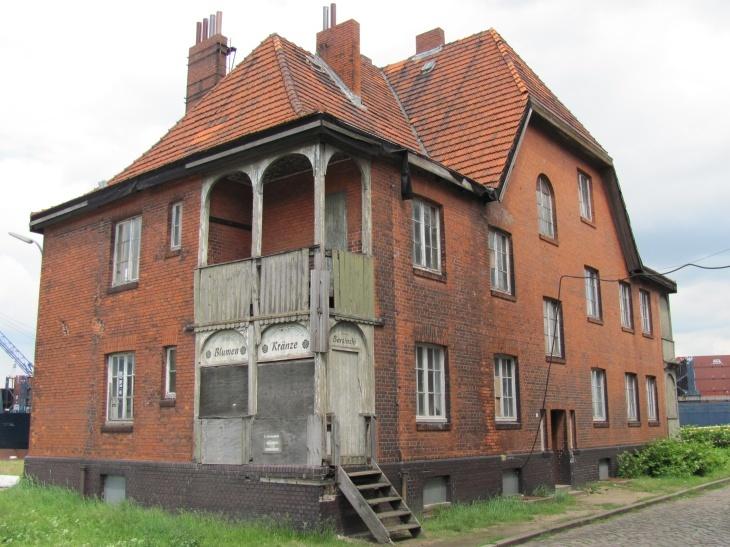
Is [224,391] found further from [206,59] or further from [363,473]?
[206,59]

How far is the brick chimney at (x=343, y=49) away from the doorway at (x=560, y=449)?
9.18 metres

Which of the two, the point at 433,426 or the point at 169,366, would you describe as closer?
the point at 433,426

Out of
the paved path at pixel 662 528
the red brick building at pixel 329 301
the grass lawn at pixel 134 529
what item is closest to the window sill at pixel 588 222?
the red brick building at pixel 329 301

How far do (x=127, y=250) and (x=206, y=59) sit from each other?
6.26 metres

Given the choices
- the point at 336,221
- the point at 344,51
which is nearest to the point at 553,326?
the point at 336,221

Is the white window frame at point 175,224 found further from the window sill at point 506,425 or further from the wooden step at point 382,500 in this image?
the window sill at point 506,425

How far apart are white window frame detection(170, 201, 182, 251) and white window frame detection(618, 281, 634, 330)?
14.4 metres

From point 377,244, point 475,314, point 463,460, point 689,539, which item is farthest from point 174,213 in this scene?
point 689,539

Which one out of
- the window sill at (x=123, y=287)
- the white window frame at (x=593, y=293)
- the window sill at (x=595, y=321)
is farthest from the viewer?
the white window frame at (x=593, y=293)

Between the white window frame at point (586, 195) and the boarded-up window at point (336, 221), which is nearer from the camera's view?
the boarded-up window at point (336, 221)

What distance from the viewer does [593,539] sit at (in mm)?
11984

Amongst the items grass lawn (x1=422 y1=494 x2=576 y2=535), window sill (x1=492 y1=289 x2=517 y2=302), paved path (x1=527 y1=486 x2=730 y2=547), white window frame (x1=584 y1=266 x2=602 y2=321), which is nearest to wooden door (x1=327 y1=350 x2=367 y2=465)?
grass lawn (x1=422 y1=494 x2=576 y2=535)

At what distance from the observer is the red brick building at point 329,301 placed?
12.6 meters

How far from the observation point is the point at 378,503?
11.9m
